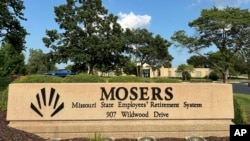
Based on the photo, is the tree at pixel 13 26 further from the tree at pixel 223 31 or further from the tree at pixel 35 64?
the tree at pixel 35 64

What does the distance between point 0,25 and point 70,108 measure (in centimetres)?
2195

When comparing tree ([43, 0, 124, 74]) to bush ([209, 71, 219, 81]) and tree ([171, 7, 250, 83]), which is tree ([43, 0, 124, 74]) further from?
bush ([209, 71, 219, 81])

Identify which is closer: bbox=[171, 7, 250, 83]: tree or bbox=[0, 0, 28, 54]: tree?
bbox=[0, 0, 28, 54]: tree

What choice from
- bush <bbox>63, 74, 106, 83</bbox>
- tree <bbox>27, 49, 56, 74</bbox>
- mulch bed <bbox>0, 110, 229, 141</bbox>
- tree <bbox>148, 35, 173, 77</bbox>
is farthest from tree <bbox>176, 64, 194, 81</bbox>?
mulch bed <bbox>0, 110, 229, 141</bbox>

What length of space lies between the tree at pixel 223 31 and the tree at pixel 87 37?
980 cm

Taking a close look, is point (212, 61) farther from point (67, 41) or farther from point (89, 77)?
point (89, 77)

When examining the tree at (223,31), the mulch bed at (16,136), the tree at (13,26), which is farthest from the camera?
the tree at (223,31)

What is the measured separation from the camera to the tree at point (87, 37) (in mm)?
44438

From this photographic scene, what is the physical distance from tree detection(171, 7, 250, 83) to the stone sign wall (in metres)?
31.9

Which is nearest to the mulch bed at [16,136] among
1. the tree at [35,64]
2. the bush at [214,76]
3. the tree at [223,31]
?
the tree at [223,31]

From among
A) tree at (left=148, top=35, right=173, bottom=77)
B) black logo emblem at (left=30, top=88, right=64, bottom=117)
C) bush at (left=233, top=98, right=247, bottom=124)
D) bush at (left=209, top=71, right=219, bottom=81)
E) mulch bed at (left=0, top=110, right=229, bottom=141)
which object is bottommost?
mulch bed at (left=0, top=110, right=229, bottom=141)

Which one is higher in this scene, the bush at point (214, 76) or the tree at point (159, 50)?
the tree at point (159, 50)

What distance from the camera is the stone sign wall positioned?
25.6ft

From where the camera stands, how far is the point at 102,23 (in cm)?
4556
